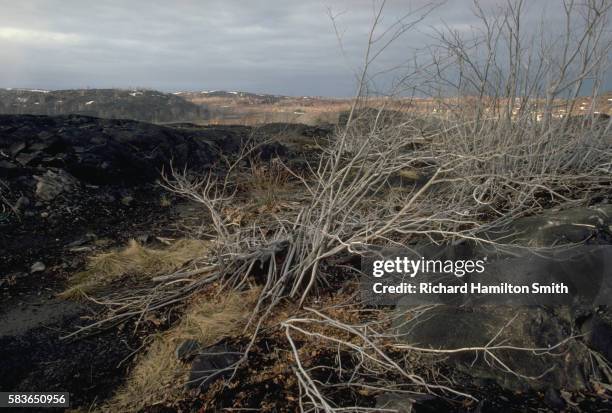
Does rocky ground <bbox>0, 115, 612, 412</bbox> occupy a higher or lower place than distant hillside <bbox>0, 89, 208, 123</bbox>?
lower

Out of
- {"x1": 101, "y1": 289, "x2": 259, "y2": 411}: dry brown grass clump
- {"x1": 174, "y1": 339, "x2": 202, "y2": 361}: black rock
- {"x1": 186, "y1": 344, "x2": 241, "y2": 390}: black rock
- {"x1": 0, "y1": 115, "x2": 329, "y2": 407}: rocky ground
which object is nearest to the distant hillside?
{"x1": 0, "y1": 115, "x2": 329, "y2": 407}: rocky ground

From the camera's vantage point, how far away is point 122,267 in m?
4.00

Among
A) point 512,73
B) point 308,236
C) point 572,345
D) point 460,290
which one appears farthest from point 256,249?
point 512,73

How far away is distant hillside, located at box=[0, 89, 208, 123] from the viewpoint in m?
26.9

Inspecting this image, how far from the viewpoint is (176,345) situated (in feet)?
9.28

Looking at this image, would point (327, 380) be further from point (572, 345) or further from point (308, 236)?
point (572, 345)

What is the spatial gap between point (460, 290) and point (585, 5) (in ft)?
9.99

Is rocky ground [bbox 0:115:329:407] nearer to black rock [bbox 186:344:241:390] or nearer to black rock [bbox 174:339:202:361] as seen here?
black rock [bbox 174:339:202:361]

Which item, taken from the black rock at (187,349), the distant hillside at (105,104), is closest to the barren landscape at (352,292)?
the black rock at (187,349)

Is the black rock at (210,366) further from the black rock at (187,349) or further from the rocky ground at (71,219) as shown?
the rocky ground at (71,219)

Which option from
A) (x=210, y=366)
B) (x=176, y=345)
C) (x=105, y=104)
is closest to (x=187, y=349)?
(x=176, y=345)

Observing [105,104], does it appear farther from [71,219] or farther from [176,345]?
[176,345]

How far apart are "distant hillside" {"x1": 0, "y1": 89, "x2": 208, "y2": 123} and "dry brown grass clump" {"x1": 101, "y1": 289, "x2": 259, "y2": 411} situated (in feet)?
79.3

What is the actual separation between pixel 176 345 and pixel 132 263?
4.81 feet
